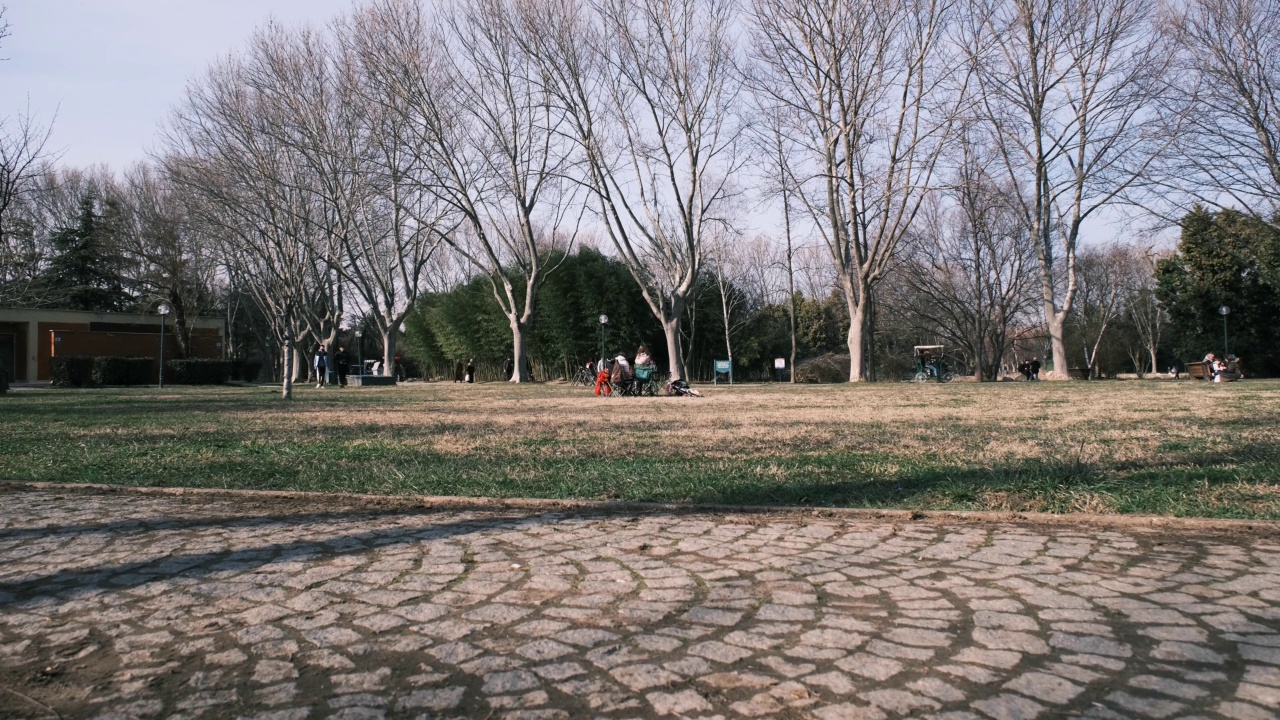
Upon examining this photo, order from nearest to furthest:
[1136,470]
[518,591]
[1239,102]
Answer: [518,591]
[1136,470]
[1239,102]

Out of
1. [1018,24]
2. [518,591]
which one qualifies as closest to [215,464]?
[518,591]

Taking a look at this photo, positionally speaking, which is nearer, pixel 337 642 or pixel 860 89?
pixel 337 642

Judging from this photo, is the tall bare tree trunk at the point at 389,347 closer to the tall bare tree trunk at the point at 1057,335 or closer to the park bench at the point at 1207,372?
the tall bare tree trunk at the point at 1057,335

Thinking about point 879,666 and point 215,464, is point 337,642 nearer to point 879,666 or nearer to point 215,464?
point 879,666

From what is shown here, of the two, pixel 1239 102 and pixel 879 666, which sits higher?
pixel 1239 102

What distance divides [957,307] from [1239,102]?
1548 centimetres

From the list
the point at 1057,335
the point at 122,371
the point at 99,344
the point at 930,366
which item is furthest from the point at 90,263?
the point at 1057,335

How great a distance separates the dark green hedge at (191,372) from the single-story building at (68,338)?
157 inches

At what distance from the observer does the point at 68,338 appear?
125 ft

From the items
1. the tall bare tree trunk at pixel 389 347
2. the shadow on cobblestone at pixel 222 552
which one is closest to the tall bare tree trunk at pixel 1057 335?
the tall bare tree trunk at pixel 389 347

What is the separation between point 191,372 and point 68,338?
709 centimetres

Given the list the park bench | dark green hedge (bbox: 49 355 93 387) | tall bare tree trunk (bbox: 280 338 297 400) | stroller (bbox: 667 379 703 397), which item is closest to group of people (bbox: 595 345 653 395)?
stroller (bbox: 667 379 703 397)

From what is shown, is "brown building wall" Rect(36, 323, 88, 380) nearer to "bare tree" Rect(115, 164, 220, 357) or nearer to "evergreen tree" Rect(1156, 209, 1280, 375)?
"bare tree" Rect(115, 164, 220, 357)

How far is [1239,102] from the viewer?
961 inches
